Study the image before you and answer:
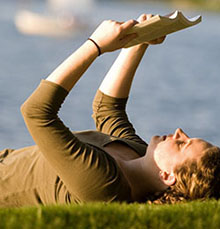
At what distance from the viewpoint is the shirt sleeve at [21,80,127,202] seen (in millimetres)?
3041

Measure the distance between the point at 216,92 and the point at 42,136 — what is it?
15.4 meters

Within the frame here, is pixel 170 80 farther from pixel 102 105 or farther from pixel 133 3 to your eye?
pixel 133 3

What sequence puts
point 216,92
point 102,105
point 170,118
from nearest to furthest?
point 102,105
point 170,118
point 216,92

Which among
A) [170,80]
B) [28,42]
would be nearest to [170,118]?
[170,80]

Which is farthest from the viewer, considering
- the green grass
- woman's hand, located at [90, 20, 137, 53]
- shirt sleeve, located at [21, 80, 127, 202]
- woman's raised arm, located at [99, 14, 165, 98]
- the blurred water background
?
the blurred water background

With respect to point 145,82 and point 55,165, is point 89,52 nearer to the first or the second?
point 55,165

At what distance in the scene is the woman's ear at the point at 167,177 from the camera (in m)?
3.30

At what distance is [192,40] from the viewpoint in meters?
29.8

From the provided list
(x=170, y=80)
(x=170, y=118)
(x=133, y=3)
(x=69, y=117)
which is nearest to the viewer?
(x=69, y=117)

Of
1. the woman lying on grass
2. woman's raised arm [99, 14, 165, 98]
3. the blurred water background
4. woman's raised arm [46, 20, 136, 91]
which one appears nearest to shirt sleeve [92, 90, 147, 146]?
woman's raised arm [99, 14, 165, 98]

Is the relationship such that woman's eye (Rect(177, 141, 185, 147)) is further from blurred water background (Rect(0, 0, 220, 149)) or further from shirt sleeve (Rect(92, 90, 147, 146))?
blurred water background (Rect(0, 0, 220, 149))

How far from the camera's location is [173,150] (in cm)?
330

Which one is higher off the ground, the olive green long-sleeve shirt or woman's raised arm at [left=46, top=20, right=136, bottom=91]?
woman's raised arm at [left=46, top=20, right=136, bottom=91]

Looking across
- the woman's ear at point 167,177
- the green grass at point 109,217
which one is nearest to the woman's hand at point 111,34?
the woman's ear at point 167,177
